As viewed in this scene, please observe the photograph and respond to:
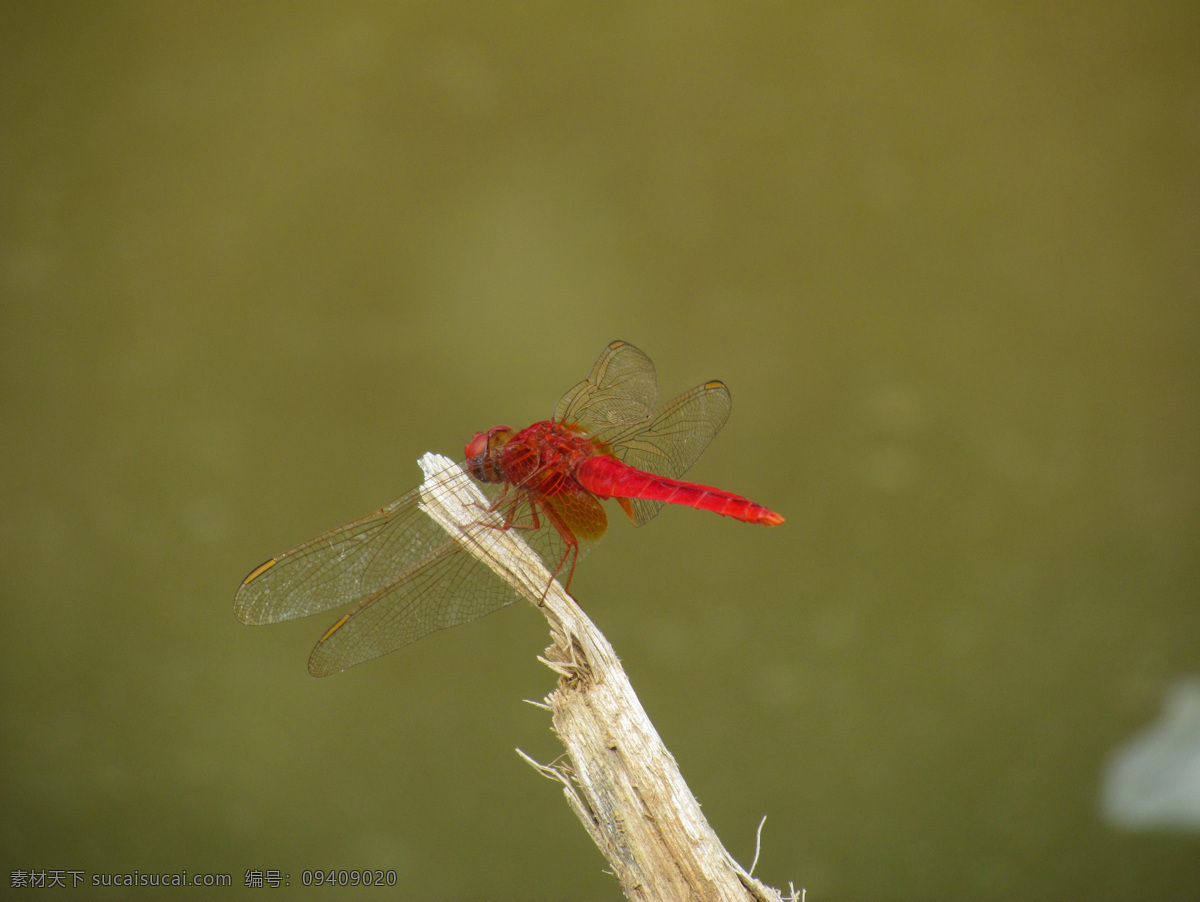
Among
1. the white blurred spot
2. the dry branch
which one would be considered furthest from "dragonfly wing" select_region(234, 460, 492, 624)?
the white blurred spot

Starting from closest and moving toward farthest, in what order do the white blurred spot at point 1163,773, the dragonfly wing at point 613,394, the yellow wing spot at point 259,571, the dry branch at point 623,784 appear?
the dry branch at point 623,784
the yellow wing spot at point 259,571
the dragonfly wing at point 613,394
the white blurred spot at point 1163,773

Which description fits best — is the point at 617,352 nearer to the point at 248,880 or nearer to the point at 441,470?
the point at 441,470

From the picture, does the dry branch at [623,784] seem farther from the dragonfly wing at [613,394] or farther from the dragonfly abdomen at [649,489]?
the dragonfly wing at [613,394]

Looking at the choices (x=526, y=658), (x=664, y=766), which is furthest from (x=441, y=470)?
(x=526, y=658)

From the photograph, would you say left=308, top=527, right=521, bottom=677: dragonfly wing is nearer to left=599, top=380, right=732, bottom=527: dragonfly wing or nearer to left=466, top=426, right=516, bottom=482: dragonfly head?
left=466, top=426, right=516, bottom=482: dragonfly head

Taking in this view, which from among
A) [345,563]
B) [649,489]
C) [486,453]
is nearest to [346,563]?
[345,563]

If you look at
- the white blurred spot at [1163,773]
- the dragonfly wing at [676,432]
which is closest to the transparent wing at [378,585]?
the dragonfly wing at [676,432]
